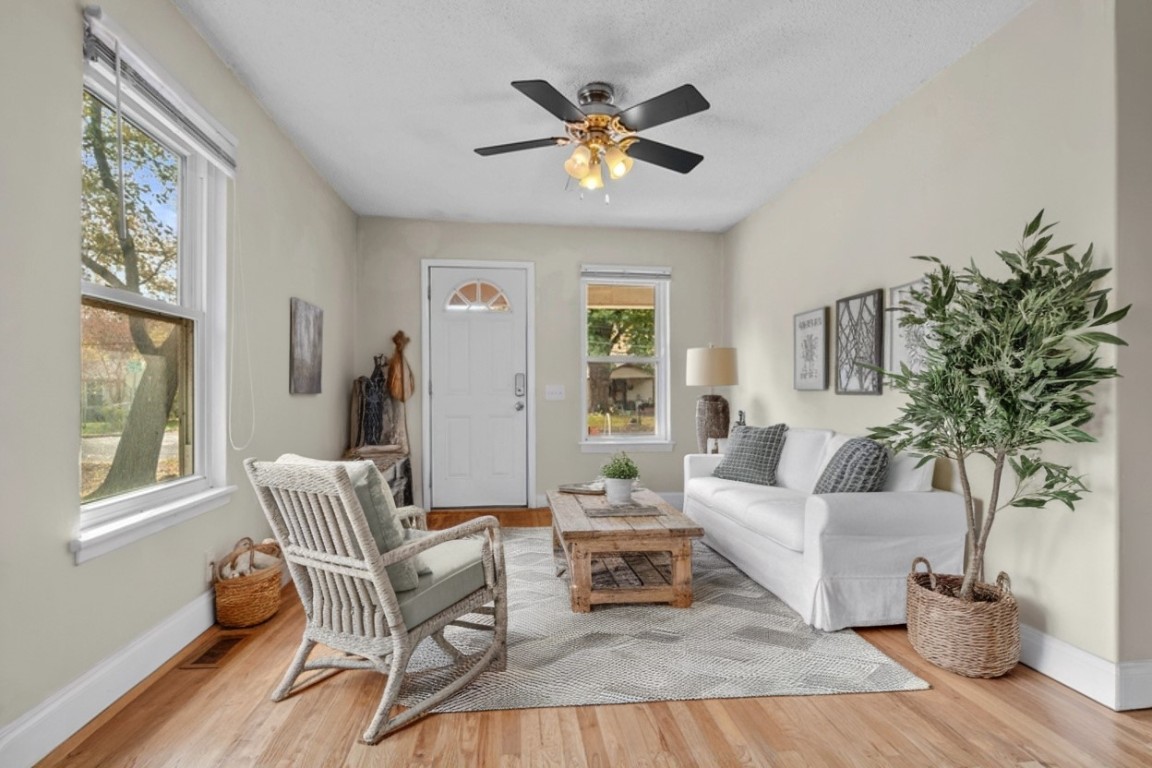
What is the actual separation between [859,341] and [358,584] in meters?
2.93

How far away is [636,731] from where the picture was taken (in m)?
1.85

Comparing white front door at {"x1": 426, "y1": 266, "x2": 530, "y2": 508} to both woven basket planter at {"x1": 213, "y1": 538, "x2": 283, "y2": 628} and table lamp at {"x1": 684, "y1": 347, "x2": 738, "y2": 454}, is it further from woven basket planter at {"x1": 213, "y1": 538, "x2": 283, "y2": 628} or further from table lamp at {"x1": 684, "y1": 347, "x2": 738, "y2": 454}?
woven basket planter at {"x1": 213, "y1": 538, "x2": 283, "y2": 628}

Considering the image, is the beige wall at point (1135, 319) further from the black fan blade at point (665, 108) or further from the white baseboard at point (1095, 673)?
the black fan blade at point (665, 108)

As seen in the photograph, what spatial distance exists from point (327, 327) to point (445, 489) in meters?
1.75

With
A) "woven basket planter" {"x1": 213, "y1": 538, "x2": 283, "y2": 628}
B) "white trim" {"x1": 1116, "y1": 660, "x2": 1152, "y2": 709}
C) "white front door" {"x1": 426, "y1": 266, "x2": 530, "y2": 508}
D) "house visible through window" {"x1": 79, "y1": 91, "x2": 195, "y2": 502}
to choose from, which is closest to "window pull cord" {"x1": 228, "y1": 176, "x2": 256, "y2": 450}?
"house visible through window" {"x1": 79, "y1": 91, "x2": 195, "y2": 502}

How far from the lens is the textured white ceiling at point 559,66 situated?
2.35 m

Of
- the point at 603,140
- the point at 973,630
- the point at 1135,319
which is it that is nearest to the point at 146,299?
the point at 603,140

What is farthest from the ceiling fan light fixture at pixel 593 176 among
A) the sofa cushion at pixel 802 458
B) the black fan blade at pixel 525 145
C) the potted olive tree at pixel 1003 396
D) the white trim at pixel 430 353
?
the white trim at pixel 430 353

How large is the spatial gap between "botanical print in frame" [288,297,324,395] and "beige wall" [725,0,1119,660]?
3.31 metres

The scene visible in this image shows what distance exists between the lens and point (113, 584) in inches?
77.9

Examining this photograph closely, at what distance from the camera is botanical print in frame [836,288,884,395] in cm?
326

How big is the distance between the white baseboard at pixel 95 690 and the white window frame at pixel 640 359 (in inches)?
133

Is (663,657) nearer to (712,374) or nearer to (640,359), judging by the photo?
(712,374)

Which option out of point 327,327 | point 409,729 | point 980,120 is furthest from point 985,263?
point 327,327
